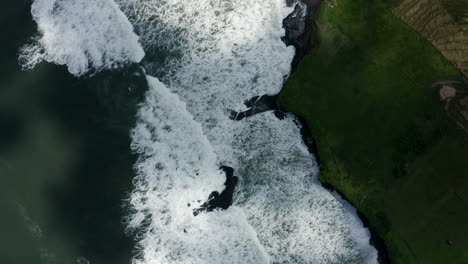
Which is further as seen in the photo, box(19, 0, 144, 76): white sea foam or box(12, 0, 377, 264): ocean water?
box(19, 0, 144, 76): white sea foam

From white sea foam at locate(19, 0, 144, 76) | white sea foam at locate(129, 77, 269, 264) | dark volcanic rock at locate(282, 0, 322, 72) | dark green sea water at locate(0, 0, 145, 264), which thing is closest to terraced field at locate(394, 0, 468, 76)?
dark volcanic rock at locate(282, 0, 322, 72)

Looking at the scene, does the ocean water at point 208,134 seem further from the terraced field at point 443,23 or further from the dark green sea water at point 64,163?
the terraced field at point 443,23

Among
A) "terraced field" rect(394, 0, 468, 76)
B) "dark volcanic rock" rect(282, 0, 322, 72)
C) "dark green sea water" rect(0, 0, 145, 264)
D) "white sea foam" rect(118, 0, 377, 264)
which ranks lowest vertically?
"dark green sea water" rect(0, 0, 145, 264)

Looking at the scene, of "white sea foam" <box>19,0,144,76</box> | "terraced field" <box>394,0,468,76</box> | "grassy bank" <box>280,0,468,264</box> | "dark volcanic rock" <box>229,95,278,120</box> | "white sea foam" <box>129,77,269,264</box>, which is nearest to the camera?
"grassy bank" <box>280,0,468,264</box>

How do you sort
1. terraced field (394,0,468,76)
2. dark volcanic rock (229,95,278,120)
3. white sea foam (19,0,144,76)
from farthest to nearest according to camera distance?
white sea foam (19,0,144,76), dark volcanic rock (229,95,278,120), terraced field (394,0,468,76)

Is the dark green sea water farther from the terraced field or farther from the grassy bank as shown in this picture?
the terraced field

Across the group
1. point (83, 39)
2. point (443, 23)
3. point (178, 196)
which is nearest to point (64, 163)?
point (178, 196)

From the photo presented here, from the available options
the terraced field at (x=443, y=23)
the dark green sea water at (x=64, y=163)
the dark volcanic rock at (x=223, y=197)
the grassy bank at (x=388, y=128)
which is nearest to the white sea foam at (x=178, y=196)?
the dark volcanic rock at (x=223, y=197)
